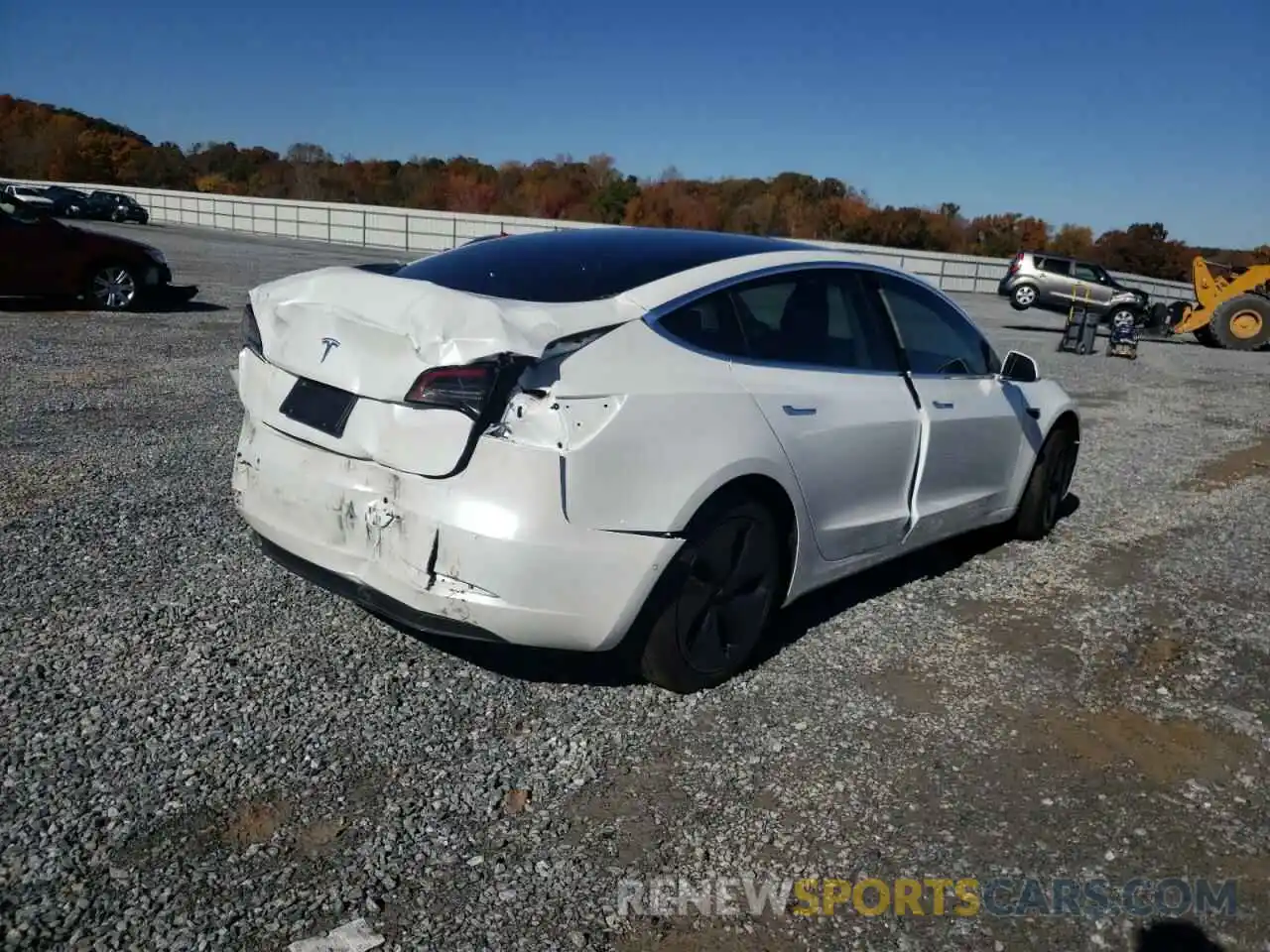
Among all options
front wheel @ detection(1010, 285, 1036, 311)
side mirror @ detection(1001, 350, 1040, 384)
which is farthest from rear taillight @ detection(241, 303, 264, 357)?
front wheel @ detection(1010, 285, 1036, 311)

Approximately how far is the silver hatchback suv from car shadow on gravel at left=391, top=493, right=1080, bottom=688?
2103 cm

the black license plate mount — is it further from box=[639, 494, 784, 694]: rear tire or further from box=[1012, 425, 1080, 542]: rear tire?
box=[1012, 425, 1080, 542]: rear tire

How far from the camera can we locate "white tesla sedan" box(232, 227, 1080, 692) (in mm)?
3086

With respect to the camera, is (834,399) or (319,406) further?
(834,399)

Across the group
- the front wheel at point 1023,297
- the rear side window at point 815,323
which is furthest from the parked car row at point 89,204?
the rear side window at point 815,323

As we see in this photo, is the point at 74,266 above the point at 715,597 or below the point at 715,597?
below

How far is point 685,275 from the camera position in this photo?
3.69 metres

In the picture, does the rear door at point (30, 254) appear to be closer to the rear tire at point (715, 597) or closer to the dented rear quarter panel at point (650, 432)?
the dented rear quarter panel at point (650, 432)

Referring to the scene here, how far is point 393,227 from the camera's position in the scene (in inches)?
1622

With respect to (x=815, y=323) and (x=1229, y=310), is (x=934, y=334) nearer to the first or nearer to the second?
(x=815, y=323)

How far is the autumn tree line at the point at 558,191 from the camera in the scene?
2308 inches

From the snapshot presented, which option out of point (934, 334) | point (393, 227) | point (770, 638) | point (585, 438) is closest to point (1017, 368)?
point (934, 334)

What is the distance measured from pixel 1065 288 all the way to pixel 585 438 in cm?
2562

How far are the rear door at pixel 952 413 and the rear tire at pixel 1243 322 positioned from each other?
18.5 m
